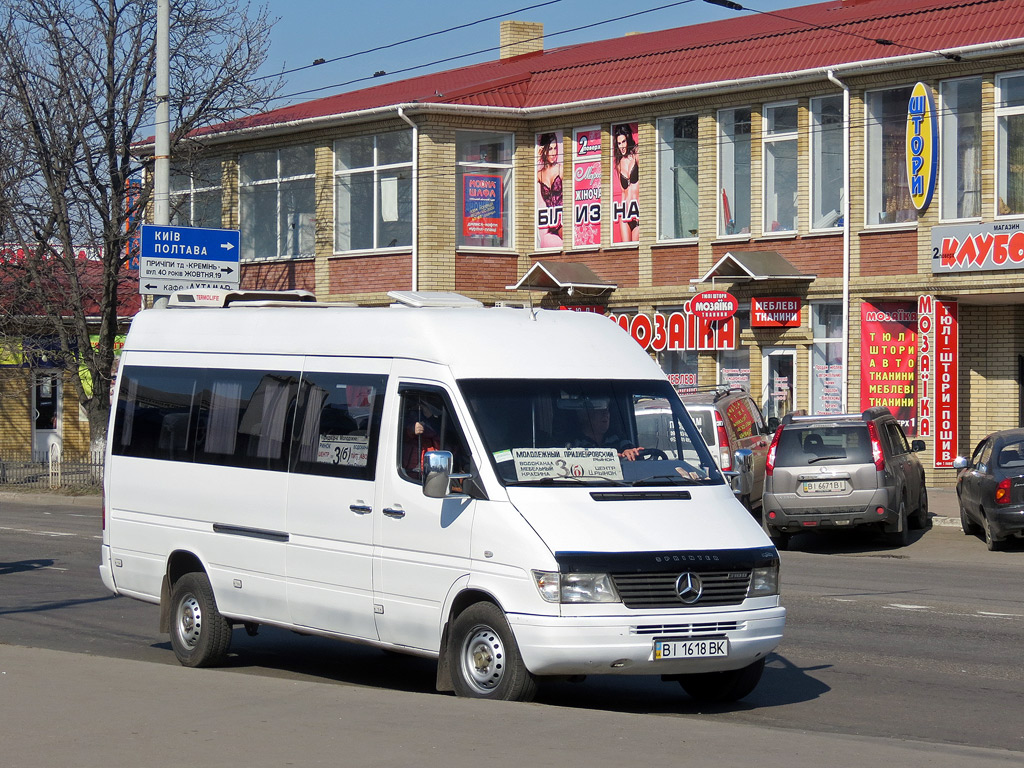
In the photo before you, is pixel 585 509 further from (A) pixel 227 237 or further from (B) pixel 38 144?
(B) pixel 38 144

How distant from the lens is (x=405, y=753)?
21.7 feet

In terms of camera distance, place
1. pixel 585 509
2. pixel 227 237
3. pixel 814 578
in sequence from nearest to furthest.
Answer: pixel 585 509 → pixel 814 578 → pixel 227 237

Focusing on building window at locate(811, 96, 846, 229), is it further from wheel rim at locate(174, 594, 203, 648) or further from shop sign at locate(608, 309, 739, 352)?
wheel rim at locate(174, 594, 203, 648)

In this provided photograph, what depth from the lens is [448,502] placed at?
8.62 metres

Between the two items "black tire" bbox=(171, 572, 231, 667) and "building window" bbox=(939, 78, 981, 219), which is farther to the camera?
"building window" bbox=(939, 78, 981, 219)

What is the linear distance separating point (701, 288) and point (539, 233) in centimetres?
444

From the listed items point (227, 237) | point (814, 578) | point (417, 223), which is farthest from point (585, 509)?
point (417, 223)

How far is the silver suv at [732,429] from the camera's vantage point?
2012cm

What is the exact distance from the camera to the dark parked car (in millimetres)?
17719

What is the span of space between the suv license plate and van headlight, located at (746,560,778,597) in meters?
10.5

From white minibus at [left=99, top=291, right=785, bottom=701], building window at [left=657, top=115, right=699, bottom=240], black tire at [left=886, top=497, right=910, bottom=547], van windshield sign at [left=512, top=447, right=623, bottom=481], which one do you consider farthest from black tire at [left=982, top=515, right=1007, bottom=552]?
building window at [left=657, top=115, right=699, bottom=240]

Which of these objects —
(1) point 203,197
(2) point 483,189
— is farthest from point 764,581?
(1) point 203,197

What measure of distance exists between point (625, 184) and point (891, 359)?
6.94 m

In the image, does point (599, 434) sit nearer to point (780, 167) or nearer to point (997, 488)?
point (997, 488)
